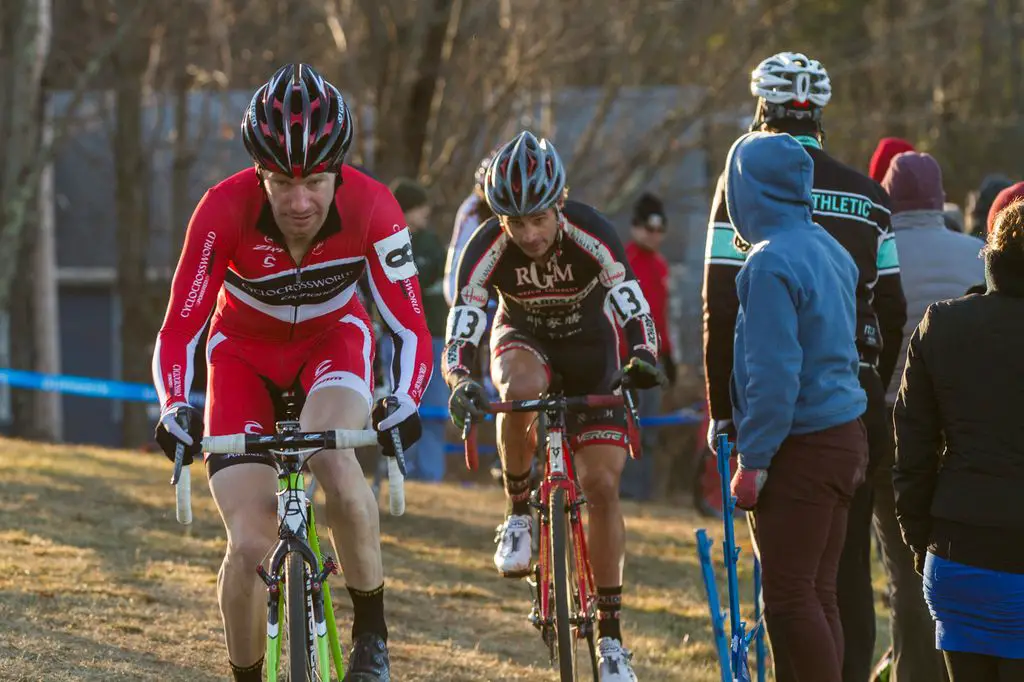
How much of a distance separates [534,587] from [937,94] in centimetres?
2920

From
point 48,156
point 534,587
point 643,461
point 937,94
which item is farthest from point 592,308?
point 937,94

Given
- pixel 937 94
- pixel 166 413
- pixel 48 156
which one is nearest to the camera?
pixel 166 413

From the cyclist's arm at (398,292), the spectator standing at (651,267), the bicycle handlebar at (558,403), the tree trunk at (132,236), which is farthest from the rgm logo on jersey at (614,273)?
the tree trunk at (132,236)

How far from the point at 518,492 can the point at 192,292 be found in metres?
2.37

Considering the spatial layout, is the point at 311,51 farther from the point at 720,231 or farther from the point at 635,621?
the point at 720,231

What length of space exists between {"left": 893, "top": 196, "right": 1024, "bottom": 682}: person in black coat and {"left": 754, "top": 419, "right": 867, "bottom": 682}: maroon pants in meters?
0.70

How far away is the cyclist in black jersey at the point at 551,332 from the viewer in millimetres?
7406

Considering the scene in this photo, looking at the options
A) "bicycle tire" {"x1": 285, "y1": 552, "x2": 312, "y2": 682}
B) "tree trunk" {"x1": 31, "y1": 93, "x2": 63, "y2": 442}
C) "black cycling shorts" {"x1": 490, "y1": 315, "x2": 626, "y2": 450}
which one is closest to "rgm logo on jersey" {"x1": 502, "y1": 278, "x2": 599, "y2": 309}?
"black cycling shorts" {"x1": 490, "y1": 315, "x2": 626, "y2": 450}

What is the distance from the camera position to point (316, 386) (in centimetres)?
620

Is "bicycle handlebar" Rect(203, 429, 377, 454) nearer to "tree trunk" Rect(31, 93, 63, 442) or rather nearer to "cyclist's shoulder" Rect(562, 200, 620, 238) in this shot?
"cyclist's shoulder" Rect(562, 200, 620, 238)

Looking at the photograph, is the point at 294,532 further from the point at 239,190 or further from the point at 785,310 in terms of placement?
the point at 785,310

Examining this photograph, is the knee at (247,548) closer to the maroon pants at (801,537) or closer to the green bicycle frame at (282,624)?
the green bicycle frame at (282,624)

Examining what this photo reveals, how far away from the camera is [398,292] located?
6.15m

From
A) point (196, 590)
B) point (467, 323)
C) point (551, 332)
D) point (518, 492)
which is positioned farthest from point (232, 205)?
point (196, 590)
